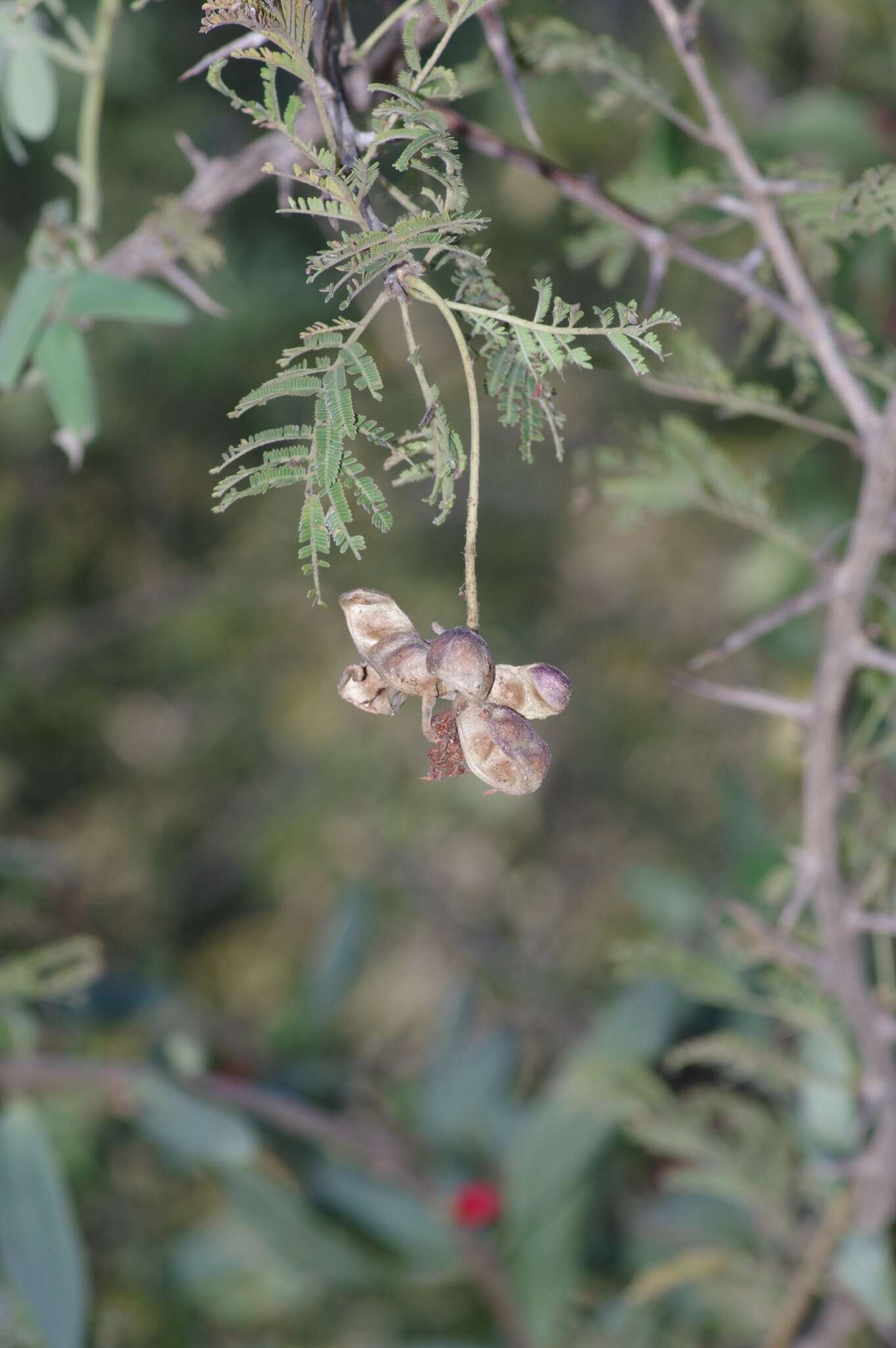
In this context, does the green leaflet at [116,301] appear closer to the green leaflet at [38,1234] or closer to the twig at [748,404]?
the twig at [748,404]

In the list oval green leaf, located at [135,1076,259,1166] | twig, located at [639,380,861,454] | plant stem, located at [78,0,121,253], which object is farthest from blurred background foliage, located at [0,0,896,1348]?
plant stem, located at [78,0,121,253]

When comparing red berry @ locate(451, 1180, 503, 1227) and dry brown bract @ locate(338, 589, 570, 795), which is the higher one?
dry brown bract @ locate(338, 589, 570, 795)

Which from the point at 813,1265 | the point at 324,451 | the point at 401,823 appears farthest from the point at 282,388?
the point at 401,823

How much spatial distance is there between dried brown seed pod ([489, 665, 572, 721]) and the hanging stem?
4 centimetres

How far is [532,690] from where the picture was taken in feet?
1.49

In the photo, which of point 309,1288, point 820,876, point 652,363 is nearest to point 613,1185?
point 309,1288

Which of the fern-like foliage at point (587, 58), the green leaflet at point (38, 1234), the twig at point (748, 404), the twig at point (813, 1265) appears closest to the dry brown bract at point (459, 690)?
the twig at point (748, 404)

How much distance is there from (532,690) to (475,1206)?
1.05 meters

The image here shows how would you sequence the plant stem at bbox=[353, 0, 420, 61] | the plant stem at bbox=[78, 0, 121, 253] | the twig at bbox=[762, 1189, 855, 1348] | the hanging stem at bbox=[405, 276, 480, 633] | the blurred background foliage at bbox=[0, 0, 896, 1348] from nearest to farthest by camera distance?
the hanging stem at bbox=[405, 276, 480, 633], the plant stem at bbox=[353, 0, 420, 61], the plant stem at bbox=[78, 0, 121, 253], the twig at bbox=[762, 1189, 855, 1348], the blurred background foliage at bbox=[0, 0, 896, 1348]

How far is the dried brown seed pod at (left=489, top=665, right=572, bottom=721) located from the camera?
1.47 feet

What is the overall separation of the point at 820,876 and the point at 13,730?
176cm

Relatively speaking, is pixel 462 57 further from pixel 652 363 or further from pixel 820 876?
pixel 820 876

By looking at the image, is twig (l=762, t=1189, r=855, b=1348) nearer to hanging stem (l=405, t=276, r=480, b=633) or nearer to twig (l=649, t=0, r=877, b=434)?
twig (l=649, t=0, r=877, b=434)

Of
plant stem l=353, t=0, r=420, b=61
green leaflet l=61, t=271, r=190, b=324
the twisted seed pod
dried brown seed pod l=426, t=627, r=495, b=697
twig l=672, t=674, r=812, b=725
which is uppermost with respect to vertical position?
plant stem l=353, t=0, r=420, b=61
